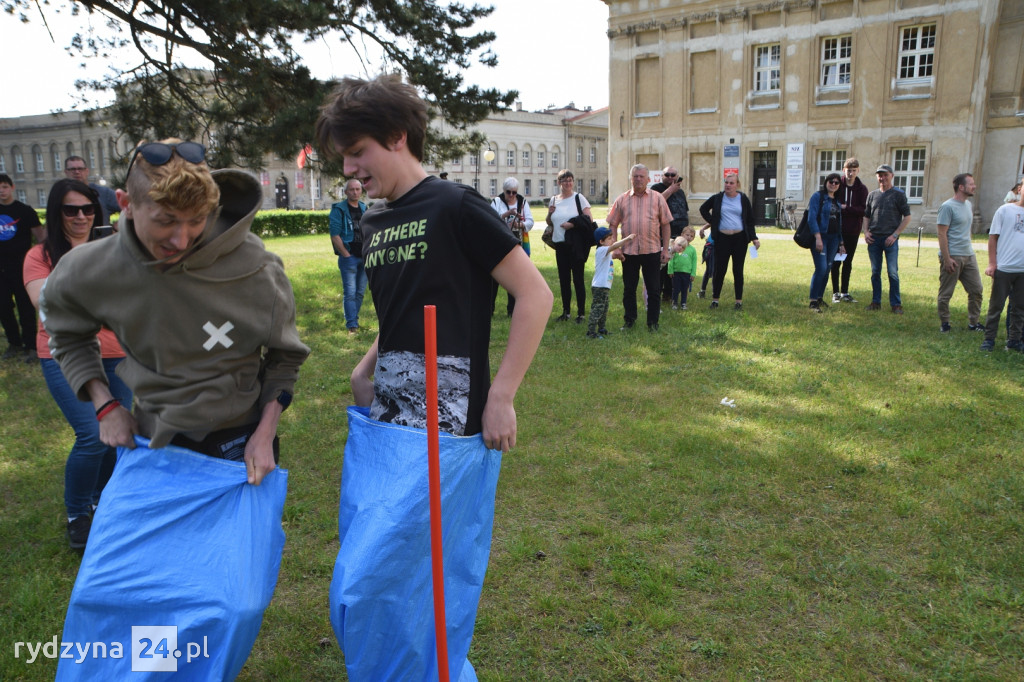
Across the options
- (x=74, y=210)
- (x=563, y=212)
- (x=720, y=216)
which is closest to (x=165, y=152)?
(x=74, y=210)

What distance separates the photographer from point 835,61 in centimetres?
3014

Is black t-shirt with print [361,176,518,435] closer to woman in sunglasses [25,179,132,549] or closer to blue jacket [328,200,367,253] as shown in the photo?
woman in sunglasses [25,179,132,549]

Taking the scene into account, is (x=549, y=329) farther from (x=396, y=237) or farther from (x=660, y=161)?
(x=660, y=161)

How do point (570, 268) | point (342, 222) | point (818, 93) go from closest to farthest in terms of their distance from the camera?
point (342, 222) → point (570, 268) → point (818, 93)

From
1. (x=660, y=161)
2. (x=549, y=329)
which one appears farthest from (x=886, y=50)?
(x=549, y=329)

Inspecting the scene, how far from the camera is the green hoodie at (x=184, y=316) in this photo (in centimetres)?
207

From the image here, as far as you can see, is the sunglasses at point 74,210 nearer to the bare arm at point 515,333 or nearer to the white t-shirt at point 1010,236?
the bare arm at point 515,333

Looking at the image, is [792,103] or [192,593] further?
[792,103]

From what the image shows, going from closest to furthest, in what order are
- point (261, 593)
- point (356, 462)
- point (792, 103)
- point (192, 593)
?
1. point (192, 593)
2. point (261, 593)
3. point (356, 462)
4. point (792, 103)

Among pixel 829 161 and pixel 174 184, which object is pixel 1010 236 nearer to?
pixel 174 184

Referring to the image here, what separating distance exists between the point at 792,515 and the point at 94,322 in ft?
12.8

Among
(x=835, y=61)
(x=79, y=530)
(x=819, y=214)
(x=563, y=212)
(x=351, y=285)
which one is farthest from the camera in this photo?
(x=835, y=61)

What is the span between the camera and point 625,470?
5.14 meters

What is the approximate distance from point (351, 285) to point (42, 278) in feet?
20.8
